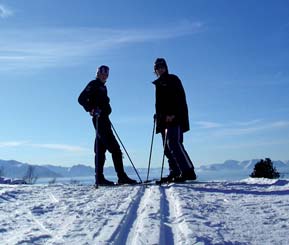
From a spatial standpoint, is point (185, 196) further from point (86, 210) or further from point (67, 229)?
point (67, 229)

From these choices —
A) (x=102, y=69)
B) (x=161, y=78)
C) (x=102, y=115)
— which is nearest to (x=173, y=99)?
(x=161, y=78)

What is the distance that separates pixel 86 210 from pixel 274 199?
2.23m

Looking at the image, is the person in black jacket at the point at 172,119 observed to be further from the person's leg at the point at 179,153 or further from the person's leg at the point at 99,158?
the person's leg at the point at 99,158

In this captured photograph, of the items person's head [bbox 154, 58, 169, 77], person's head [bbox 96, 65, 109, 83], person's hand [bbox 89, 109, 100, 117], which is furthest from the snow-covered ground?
person's head [bbox 96, 65, 109, 83]

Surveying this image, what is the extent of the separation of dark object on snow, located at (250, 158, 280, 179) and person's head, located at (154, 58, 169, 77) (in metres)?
6.98

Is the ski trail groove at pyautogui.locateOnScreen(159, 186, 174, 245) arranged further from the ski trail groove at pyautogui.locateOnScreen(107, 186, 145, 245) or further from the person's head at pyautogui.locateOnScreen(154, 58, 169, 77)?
the person's head at pyautogui.locateOnScreen(154, 58, 169, 77)

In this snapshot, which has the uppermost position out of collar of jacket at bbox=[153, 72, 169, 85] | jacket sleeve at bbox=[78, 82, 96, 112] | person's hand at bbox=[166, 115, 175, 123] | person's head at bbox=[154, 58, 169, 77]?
person's head at bbox=[154, 58, 169, 77]

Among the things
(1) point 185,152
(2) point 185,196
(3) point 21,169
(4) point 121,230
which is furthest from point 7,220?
(3) point 21,169

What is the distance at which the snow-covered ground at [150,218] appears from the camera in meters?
3.22

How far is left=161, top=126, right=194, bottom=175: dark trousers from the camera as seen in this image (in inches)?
304

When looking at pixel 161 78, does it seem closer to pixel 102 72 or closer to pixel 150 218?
pixel 102 72

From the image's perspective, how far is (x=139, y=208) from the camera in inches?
183

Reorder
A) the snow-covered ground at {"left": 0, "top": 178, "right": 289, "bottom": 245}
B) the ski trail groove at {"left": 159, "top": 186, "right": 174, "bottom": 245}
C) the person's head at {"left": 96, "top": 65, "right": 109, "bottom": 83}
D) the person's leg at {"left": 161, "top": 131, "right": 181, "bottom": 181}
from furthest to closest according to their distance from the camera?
the person's head at {"left": 96, "top": 65, "right": 109, "bottom": 83} → the person's leg at {"left": 161, "top": 131, "right": 181, "bottom": 181} → the snow-covered ground at {"left": 0, "top": 178, "right": 289, "bottom": 245} → the ski trail groove at {"left": 159, "top": 186, "right": 174, "bottom": 245}

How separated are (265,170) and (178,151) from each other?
7.46 metres
